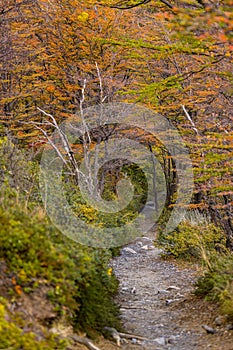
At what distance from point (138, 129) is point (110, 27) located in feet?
12.0

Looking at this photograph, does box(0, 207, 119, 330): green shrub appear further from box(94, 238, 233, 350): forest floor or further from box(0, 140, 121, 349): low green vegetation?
box(94, 238, 233, 350): forest floor

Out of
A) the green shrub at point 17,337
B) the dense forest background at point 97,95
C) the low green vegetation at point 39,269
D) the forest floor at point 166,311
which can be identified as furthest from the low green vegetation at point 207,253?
the green shrub at point 17,337

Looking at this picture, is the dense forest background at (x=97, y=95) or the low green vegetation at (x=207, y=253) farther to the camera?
the low green vegetation at (x=207, y=253)

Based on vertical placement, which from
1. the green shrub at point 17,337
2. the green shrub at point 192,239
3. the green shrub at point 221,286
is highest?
the green shrub at point 17,337

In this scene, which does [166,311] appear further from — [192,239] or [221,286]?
[192,239]

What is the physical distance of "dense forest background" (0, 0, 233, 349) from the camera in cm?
425

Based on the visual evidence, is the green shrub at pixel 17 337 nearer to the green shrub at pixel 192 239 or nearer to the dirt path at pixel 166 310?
the dirt path at pixel 166 310

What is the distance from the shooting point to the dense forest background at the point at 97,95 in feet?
14.0

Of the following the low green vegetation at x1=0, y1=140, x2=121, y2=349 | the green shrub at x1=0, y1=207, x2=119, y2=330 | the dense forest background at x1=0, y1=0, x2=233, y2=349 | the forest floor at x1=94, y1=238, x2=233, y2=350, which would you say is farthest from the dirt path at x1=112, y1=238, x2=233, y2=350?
the green shrub at x1=0, y1=207, x2=119, y2=330

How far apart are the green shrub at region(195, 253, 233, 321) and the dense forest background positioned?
0.12 metres

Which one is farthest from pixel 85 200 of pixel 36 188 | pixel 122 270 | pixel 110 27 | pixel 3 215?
pixel 110 27

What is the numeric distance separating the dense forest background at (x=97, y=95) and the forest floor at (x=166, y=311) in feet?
1.83

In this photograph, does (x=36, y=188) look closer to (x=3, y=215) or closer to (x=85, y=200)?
(x=85, y=200)

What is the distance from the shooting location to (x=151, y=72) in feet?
52.0
